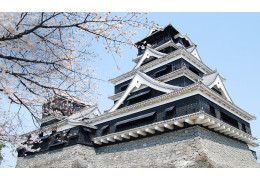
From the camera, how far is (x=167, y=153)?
1087 centimetres

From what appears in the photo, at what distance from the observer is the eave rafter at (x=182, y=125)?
10.4 m

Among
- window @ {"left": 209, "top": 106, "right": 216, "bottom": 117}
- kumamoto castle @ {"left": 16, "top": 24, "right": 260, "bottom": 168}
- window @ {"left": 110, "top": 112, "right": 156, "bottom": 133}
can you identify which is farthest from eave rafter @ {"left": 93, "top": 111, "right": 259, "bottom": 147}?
window @ {"left": 209, "top": 106, "right": 216, "bottom": 117}

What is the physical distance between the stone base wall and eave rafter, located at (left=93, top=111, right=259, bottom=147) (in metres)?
0.35

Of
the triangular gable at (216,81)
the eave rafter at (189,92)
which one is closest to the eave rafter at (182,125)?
the eave rafter at (189,92)

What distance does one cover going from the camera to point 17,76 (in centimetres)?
535

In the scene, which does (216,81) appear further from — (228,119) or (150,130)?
(150,130)

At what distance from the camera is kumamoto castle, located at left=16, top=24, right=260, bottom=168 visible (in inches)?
Answer: 416

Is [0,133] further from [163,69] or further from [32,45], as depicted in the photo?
[163,69]

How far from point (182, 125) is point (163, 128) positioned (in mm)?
Answer: 1162

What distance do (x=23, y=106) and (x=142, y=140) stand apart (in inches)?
320

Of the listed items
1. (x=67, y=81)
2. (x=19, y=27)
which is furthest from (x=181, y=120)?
(x=19, y=27)

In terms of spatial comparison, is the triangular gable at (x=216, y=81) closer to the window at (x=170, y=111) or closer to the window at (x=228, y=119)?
the window at (x=228, y=119)

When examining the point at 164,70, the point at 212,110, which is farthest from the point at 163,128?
the point at 164,70

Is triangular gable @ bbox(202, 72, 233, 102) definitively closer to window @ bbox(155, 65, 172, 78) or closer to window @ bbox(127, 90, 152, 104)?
window @ bbox(155, 65, 172, 78)
